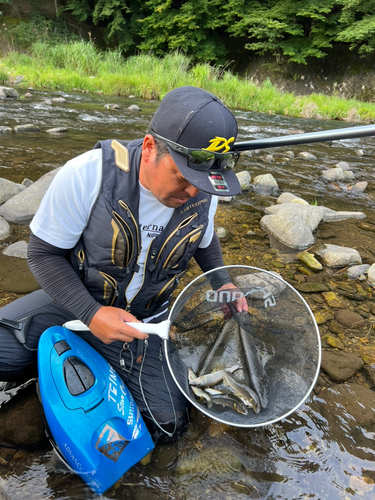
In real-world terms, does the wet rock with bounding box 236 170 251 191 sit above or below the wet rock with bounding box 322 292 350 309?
above

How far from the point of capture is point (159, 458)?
1.96 meters

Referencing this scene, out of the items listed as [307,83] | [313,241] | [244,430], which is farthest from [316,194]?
[307,83]

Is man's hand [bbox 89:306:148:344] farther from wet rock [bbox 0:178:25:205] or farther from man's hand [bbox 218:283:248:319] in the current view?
wet rock [bbox 0:178:25:205]

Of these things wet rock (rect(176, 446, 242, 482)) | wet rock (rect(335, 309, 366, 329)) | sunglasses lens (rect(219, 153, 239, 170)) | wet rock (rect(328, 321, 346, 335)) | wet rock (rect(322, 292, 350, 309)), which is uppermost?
sunglasses lens (rect(219, 153, 239, 170))

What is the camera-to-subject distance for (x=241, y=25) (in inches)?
908

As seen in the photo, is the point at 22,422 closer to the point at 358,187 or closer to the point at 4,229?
the point at 4,229

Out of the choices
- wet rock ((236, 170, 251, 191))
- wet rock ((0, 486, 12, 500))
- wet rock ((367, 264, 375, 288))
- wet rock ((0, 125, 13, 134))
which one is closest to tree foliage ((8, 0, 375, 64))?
wet rock ((0, 125, 13, 134))

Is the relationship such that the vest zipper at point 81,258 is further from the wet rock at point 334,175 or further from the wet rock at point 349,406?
the wet rock at point 334,175

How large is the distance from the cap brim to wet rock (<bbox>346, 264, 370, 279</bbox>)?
8.28 feet

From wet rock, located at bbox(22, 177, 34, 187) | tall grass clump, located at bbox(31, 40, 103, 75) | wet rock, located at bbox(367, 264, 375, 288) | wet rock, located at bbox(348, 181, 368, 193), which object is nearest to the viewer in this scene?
wet rock, located at bbox(367, 264, 375, 288)

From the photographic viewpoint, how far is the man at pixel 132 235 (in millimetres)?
1599

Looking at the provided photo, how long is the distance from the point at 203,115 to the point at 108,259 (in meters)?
0.87

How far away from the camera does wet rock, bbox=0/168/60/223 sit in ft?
13.2

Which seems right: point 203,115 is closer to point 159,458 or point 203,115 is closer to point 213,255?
point 213,255
